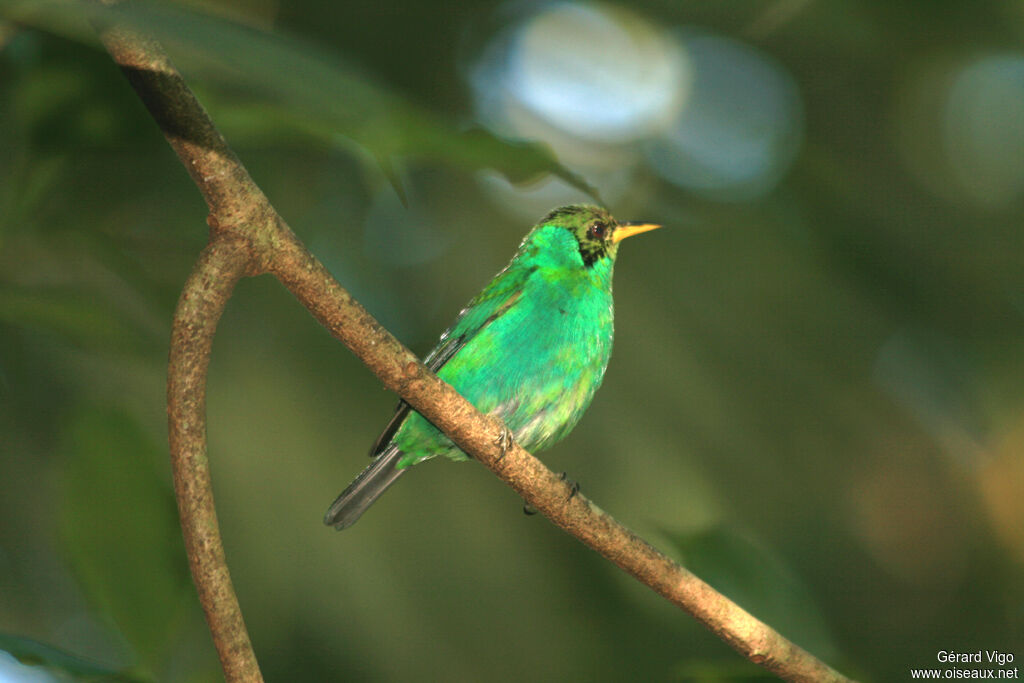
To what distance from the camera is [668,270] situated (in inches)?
182

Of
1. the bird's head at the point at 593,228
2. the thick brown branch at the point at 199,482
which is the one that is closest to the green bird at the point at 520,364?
the bird's head at the point at 593,228

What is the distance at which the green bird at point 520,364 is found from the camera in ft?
12.1

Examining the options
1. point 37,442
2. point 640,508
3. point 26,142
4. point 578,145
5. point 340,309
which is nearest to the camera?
point 340,309

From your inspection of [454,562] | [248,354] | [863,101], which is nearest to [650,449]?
[454,562]

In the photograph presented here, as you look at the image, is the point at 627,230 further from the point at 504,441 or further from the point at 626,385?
the point at 504,441

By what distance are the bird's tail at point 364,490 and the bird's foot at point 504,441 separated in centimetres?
134

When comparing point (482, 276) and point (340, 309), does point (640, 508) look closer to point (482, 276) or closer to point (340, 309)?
point (482, 276)

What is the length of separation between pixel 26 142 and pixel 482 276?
2.30m

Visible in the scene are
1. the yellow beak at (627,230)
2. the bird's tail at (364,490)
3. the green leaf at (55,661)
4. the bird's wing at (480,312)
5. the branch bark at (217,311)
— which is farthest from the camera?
the yellow beak at (627,230)

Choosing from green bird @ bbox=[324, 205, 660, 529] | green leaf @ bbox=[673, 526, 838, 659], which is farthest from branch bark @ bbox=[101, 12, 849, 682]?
green bird @ bbox=[324, 205, 660, 529]

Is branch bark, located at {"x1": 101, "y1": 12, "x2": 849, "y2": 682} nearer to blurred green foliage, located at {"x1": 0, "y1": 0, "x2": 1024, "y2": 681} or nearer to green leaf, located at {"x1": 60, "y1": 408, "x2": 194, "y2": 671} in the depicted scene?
green leaf, located at {"x1": 60, "y1": 408, "x2": 194, "y2": 671}

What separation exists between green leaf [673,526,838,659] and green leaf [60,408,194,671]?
127cm

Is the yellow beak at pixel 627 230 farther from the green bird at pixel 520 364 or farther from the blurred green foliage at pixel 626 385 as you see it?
the blurred green foliage at pixel 626 385

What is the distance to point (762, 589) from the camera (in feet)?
8.18
